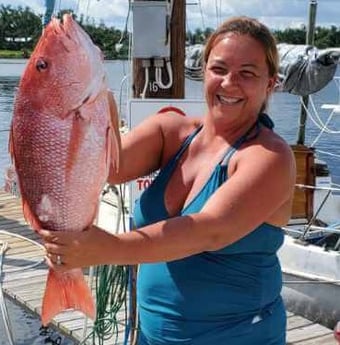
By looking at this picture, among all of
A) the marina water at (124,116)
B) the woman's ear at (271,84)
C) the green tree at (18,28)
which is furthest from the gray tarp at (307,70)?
the woman's ear at (271,84)

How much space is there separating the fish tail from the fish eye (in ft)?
1.55

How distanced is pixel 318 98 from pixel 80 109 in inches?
1200

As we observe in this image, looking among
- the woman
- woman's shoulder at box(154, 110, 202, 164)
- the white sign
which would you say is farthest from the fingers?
the white sign

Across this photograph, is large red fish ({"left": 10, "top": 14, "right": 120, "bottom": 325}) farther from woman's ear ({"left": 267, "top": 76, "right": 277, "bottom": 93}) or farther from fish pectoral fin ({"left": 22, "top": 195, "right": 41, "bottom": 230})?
woman's ear ({"left": 267, "top": 76, "right": 277, "bottom": 93})

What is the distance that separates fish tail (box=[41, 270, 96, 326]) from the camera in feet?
5.86

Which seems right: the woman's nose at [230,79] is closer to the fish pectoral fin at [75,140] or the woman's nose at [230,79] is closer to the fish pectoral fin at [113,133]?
the fish pectoral fin at [113,133]

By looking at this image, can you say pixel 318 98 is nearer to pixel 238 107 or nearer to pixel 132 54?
pixel 132 54

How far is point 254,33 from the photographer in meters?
2.08

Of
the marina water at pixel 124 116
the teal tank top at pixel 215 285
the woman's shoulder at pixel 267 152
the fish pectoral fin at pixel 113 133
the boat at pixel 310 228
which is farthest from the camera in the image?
the boat at pixel 310 228

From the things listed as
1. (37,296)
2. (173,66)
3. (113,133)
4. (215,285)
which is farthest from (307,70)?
(113,133)

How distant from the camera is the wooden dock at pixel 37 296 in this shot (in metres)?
5.26

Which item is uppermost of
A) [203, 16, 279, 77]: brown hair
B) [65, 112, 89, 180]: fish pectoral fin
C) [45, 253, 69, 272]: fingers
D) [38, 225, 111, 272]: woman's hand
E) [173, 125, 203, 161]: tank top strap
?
[203, 16, 279, 77]: brown hair

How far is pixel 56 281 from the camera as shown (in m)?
1.78

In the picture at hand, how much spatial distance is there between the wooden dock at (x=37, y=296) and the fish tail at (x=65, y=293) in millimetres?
2118
